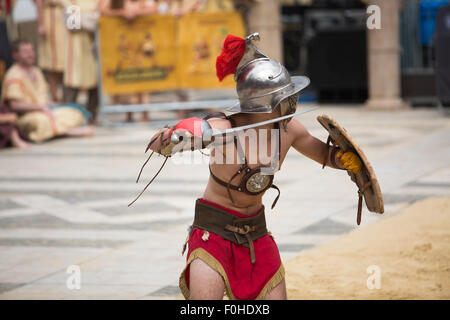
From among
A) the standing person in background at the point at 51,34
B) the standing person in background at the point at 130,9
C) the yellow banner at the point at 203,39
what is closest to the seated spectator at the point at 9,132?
the standing person in background at the point at 51,34

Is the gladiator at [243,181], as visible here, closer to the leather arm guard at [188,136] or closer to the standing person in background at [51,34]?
the leather arm guard at [188,136]

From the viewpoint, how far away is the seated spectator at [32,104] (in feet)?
35.9

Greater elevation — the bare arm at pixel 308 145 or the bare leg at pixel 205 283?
the bare arm at pixel 308 145

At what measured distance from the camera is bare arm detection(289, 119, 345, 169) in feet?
12.5

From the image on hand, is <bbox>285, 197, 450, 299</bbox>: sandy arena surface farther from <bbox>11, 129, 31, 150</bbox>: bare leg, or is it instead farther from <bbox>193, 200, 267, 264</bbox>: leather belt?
<bbox>11, 129, 31, 150</bbox>: bare leg

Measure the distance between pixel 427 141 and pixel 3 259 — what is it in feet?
20.8

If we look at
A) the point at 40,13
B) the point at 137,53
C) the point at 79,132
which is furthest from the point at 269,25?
the point at 79,132

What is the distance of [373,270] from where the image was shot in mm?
5059

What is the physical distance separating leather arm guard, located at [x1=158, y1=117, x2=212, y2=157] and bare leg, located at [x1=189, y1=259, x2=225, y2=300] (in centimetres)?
54

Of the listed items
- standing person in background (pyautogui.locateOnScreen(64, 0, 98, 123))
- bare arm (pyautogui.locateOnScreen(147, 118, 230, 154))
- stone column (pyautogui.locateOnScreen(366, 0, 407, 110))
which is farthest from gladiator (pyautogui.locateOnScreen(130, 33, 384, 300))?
stone column (pyautogui.locateOnScreen(366, 0, 407, 110))

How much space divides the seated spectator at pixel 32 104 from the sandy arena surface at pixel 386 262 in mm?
6186

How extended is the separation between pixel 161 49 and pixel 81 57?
1.29 m
